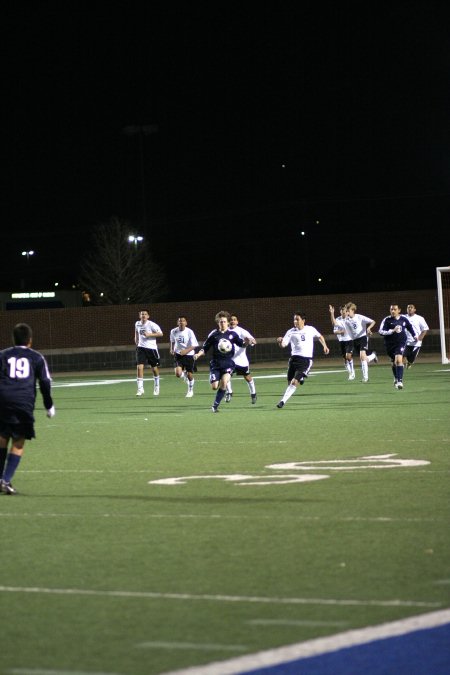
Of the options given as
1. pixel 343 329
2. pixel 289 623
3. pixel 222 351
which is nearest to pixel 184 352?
pixel 222 351

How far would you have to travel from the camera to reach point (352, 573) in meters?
8.27

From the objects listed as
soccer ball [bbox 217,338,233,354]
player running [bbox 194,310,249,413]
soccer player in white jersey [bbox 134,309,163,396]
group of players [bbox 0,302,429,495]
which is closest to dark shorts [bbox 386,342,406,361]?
group of players [bbox 0,302,429,495]

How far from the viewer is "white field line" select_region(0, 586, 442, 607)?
7.33 meters

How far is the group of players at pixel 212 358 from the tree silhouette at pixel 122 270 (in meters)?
45.3

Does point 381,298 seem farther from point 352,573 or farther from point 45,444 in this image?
point 352,573

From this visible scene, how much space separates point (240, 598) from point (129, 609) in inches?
26.9

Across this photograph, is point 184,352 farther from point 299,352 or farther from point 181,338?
point 299,352

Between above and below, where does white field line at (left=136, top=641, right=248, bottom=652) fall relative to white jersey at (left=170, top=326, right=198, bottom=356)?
below

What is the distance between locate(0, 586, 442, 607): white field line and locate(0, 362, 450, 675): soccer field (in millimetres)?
13

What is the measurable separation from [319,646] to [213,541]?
132 inches

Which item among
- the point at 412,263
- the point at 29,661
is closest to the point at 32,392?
the point at 29,661

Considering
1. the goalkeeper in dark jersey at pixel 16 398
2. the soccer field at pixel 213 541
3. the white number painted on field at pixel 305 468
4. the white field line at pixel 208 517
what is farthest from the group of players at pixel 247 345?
the white field line at pixel 208 517

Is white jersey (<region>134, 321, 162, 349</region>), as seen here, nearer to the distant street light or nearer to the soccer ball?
the soccer ball

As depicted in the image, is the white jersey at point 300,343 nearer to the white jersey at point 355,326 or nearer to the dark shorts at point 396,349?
the dark shorts at point 396,349
